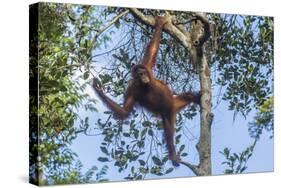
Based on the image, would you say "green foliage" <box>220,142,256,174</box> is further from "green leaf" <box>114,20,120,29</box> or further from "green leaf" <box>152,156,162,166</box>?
"green leaf" <box>114,20,120,29</box>

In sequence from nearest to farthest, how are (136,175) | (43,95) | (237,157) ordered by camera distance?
(43,95) → (136,175) → (237,157)

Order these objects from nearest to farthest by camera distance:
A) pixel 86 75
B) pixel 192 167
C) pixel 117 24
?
1. pixel 86 75
2. pixel 117 24
3. pixel 192 167

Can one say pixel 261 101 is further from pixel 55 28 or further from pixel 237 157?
pixel 55 28

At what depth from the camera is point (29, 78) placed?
8.71 m

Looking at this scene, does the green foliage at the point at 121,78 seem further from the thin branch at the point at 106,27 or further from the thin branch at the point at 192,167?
the thin branch at the point at 192,167

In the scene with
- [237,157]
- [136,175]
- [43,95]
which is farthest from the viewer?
[237,157]

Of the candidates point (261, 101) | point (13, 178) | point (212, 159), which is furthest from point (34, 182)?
point (261, 101)

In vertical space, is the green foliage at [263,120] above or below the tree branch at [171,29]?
below

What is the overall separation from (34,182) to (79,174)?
20.8 inches

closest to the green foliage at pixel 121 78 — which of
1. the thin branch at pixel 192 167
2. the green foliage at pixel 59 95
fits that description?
the green foliage at pixel 59 95

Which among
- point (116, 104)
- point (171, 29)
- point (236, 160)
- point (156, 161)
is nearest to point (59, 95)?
point (116, 104)

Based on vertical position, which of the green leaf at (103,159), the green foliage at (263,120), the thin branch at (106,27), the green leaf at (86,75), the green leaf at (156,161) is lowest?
the green leaf at (156,161)

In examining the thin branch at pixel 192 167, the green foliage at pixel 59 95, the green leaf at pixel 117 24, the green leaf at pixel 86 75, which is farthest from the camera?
the thin branch at pixel 192 167

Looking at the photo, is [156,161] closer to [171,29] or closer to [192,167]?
[192,167]
